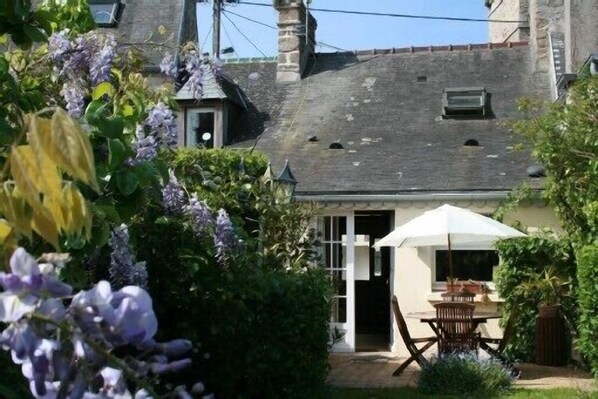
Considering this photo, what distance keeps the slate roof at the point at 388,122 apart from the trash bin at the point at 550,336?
272 centimetres

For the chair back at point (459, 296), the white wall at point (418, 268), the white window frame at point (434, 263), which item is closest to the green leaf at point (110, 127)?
the chair back at point (459, 296)

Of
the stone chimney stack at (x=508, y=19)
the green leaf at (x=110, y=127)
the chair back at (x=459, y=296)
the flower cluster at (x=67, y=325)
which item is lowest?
the flower cluster at (x=67, y=325)

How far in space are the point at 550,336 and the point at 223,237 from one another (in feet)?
26.1

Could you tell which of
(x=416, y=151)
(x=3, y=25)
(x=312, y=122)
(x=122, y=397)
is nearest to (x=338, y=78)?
(x=312, y=122)

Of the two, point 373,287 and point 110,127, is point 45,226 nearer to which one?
point 110,127

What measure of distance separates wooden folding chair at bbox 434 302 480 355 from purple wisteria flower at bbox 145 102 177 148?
6523mm

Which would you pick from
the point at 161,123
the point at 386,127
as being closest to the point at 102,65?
the point at 161,123

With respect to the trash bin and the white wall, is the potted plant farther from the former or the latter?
the white wall

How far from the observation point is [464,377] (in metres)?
10.2

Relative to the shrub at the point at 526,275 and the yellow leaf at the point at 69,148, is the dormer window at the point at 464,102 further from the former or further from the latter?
the yellow leaf at the point at 69,148

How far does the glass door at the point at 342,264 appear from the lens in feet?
49.1

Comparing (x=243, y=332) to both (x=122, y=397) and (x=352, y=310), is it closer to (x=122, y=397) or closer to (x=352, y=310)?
(x=122, y=397)

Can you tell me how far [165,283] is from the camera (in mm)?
6727

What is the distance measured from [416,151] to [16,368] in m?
14.3
